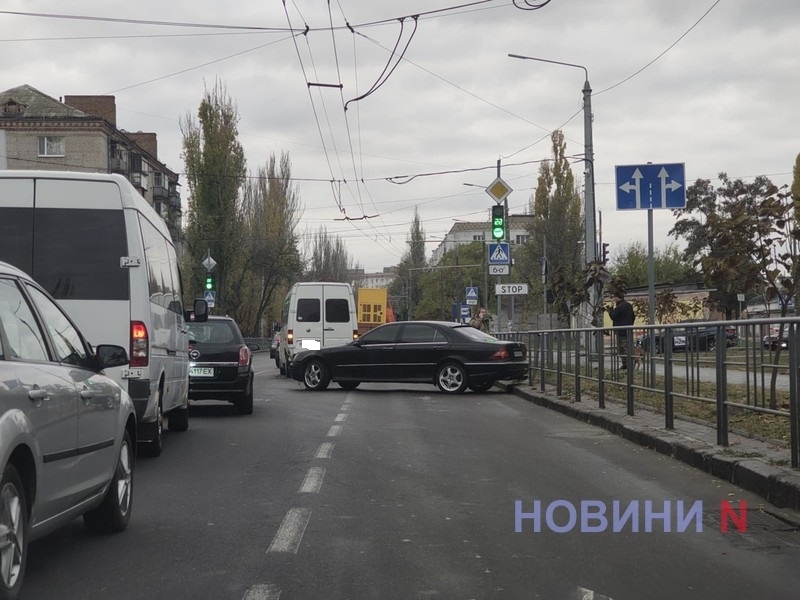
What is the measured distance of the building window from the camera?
209 ft

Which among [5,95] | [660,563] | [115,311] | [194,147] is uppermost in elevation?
[5,95]

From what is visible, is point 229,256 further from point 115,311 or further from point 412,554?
point 412,554

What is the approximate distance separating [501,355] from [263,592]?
53.9ft

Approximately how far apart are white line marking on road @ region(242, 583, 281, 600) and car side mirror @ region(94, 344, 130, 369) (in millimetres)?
1829

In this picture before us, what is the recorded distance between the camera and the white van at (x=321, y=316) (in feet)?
96.1

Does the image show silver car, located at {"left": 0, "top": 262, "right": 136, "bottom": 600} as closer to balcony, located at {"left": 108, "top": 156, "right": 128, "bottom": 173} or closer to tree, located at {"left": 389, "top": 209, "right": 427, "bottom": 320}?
balcony, located at {"left": 108, "top": 156, "right": 128, "bottom": 173}

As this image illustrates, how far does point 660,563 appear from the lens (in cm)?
580

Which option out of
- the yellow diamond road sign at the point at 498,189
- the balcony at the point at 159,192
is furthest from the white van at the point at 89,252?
the balcony at the point at 159,192

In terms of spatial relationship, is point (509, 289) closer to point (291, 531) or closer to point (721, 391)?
point (721, 391)

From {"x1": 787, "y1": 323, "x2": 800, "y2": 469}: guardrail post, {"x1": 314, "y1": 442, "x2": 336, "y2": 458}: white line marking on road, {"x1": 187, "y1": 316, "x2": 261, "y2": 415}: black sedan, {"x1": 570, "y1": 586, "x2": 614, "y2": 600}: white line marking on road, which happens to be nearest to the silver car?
{"x1": 570, "y1": 586, "x2": 614, "y2": 600}: white line marking on road

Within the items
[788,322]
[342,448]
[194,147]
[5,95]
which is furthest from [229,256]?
[788,322]

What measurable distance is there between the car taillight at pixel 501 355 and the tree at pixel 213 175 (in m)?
38.4

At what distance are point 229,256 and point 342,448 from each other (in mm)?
49183

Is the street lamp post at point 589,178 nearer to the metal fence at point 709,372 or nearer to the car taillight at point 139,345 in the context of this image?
the metal fence at point 709,372
